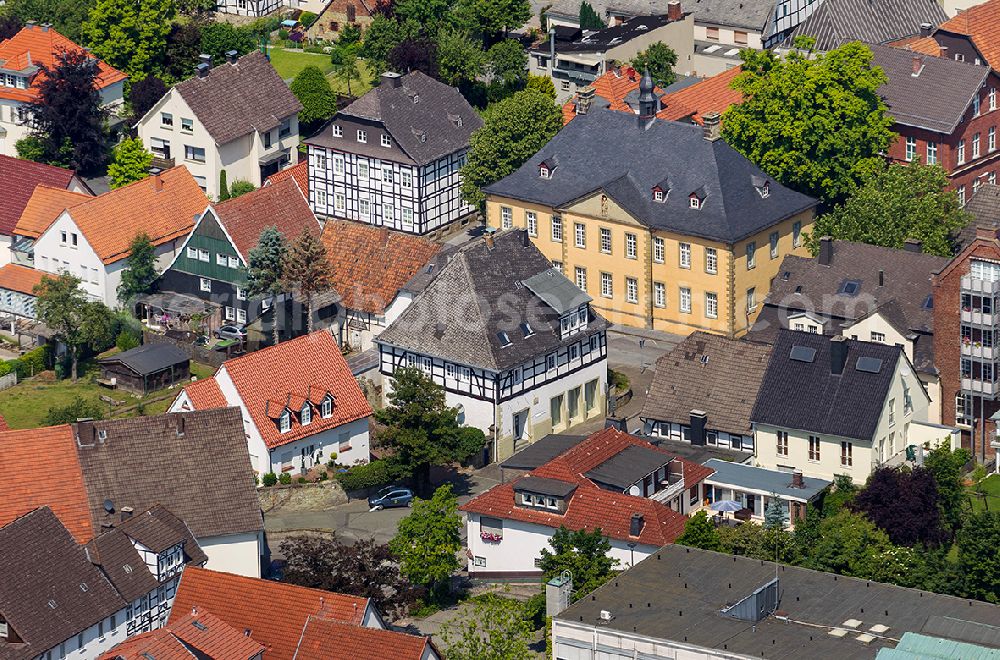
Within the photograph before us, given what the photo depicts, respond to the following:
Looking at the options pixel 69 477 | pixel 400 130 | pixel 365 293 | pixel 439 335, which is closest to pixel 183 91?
pixel 400 130

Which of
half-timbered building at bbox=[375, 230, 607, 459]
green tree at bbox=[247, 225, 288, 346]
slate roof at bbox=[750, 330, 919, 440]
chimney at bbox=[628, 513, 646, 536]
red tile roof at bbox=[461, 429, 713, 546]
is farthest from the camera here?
green tree at bbox=[247, 225, 288, 346]

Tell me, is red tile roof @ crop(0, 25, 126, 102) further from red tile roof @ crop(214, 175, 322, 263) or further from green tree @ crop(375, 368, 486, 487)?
green tree @ crop(375, 368, 486, 487)

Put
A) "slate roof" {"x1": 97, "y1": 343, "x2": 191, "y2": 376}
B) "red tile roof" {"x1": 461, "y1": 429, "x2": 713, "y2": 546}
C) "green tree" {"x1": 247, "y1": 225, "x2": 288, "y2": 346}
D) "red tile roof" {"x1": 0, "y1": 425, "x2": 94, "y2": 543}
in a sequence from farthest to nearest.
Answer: "green tree" {"x1": 247, "y1": 225, "x2": 288, "y2": 346}
"slate roof" {"x1": 97, "y1": 343, "x2": 191, "y2": 376}
"red tile roof" {"x1": 461, "y1": 429, "x2": 713, "y2": 546}
"red tile roof" {"x1": 0, "y1": 425, "x2": 94, "y2": 543}

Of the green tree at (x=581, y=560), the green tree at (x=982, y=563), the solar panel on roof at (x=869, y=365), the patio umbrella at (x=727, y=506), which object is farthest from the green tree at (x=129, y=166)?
the green tree at (x=982, y=563)

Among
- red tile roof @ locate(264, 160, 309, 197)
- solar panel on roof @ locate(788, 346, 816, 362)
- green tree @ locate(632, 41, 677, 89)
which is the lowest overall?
red tile roof @ locate(264, 160, 309, 197)

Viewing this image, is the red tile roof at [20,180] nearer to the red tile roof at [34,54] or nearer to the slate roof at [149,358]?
the red tile roof at [34,54]

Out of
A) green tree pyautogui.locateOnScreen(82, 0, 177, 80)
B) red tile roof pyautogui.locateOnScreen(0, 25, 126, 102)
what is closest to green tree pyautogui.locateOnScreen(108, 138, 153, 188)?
red tile roof pyautogui.locateOnScreen(0, 25, 126, 102)

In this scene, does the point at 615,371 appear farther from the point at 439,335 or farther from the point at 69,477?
the point at 69,477
